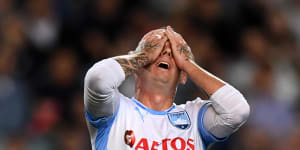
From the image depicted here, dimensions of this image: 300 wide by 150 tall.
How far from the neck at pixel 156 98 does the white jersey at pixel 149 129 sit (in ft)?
0.16

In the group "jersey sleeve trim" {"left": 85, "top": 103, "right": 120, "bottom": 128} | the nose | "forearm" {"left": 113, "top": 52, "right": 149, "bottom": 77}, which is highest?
the nose

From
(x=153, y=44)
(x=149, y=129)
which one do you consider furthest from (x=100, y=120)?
(x=153, y=44)

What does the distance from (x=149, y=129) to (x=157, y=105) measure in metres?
0.28

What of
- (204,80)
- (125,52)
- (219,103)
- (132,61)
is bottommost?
(125,52)

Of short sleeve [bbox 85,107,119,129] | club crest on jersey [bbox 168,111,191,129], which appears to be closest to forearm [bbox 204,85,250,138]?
club crest on jersey [bbox 168,111,191,129]

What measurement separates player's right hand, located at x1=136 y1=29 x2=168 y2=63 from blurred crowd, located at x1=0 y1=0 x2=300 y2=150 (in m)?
2.49

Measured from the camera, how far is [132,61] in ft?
13.1

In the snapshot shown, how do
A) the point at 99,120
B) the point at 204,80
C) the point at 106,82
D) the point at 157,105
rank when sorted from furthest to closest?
the point at 157,105 < the point at 204,80 < the point at 99,120 < the point at 106,82

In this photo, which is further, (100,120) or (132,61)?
(132,61)

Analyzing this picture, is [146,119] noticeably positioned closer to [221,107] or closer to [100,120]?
[100,120]

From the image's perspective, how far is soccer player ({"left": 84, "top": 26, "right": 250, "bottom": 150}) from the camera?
12.3ft

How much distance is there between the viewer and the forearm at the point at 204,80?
4.04 meters

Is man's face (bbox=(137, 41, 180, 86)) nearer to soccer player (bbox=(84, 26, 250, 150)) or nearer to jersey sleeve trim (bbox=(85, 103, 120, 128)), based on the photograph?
soccer player (bbox=(84, 26, 250, 150))

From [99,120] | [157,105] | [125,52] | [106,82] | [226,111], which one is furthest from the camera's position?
[125,52]
